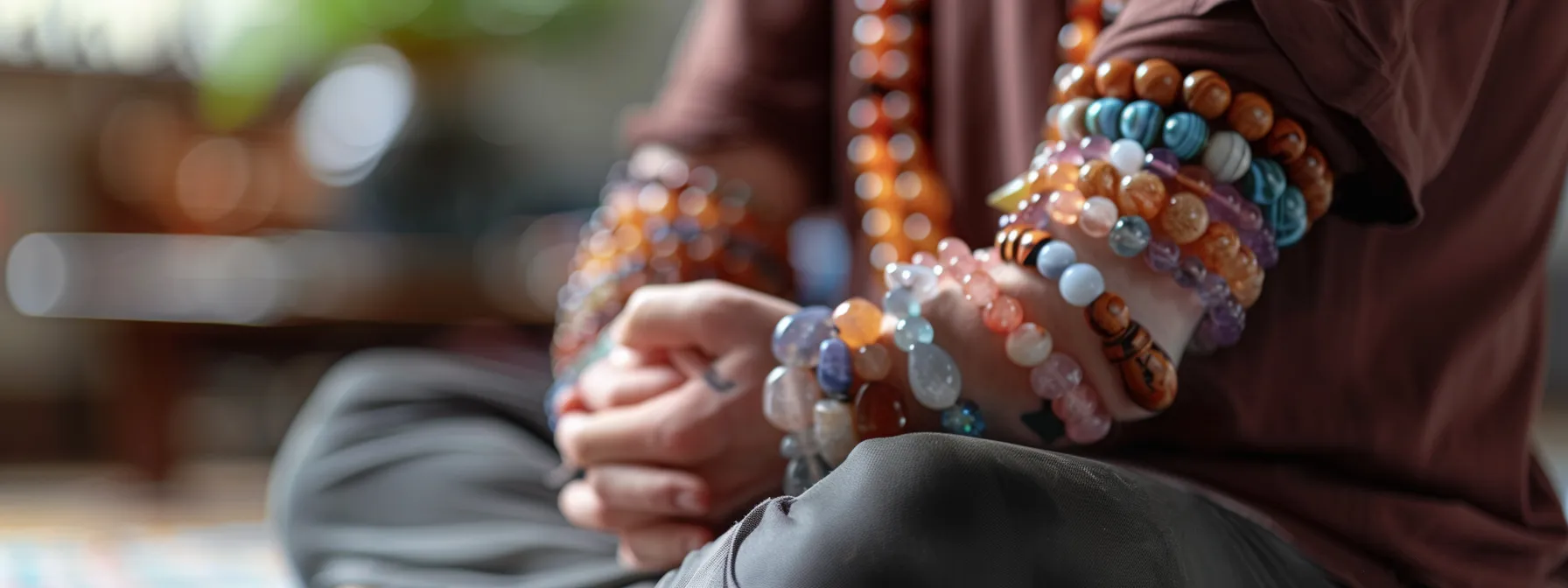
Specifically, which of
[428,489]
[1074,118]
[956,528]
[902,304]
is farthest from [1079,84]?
[428,489]

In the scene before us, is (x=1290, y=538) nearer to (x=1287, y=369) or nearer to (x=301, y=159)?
(x=1287, y=369)

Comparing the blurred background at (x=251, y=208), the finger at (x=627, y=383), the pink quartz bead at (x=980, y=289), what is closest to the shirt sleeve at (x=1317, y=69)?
the pink quartz bead at (x=980, y=289)

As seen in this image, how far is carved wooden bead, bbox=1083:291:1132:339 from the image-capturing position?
0.43m

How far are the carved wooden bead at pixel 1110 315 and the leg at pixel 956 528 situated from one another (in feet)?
0.20

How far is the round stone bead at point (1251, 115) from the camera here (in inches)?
17.2

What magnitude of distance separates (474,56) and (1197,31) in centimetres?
196

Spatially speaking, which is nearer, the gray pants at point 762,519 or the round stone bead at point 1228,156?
the gray pants at point 762,519

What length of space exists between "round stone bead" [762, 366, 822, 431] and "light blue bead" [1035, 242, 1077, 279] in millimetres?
97

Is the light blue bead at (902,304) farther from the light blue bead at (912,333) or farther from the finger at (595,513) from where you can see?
the finger at (595,513)

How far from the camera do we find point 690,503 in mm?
490

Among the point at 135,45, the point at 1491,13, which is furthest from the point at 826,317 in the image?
the point at 135,45

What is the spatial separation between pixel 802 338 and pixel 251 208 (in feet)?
6.73

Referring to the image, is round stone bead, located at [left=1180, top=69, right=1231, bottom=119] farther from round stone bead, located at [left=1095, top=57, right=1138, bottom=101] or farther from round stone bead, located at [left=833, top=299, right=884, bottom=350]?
round stone bead, located at [left=833, top=299, right=884, bottom=350]

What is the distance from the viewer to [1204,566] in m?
0.41
